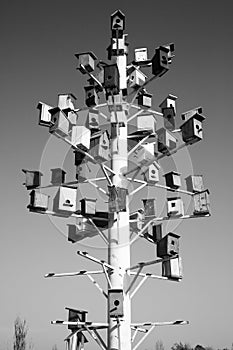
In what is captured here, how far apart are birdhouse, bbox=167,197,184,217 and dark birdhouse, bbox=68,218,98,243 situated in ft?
3.41

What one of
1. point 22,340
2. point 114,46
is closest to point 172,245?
point 114,46

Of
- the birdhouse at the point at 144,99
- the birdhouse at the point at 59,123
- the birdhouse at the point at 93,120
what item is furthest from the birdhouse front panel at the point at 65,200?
the birdhouse at the point at 144,99

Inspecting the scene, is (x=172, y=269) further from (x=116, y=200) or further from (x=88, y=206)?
(x=88, y=206)

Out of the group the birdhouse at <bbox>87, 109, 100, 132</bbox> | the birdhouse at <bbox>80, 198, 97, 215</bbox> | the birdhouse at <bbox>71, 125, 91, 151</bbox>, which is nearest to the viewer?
the birdhouse at <bbox>80, 198, 97, 215</bbox>

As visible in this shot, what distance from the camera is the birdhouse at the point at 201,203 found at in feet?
20.6

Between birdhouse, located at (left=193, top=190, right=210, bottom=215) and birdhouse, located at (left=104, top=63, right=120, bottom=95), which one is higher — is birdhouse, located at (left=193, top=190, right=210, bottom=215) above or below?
below

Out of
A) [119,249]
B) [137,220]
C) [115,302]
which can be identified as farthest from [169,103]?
[115,302]

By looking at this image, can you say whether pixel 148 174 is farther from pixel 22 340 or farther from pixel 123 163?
pixel 22 340

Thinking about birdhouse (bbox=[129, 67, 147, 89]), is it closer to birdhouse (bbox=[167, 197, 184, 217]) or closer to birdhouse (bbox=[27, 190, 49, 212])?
birdhouse (bbox=[167, 197, 184, 217])

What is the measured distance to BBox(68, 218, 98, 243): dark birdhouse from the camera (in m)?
6.43

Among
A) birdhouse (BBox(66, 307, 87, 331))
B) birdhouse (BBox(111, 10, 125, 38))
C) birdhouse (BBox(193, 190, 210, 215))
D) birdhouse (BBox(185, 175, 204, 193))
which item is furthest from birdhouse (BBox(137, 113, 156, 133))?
birdhouse (BBox(66, 307, 87, 331))

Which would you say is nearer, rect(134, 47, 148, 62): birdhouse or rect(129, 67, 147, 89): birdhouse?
rect(129, 67, 147, 89): birdhouse

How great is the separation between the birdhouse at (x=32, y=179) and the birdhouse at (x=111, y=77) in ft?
5.00

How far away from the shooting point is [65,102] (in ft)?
23.0
